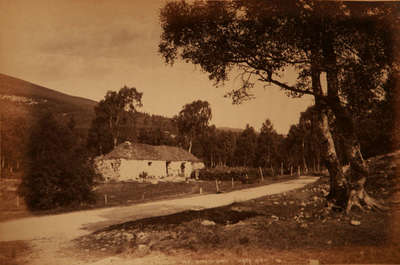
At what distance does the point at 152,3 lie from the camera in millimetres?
8023

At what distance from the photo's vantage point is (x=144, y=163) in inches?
1396

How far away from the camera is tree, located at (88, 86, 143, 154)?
10156 millimetres

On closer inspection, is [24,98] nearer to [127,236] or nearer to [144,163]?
[127,236]

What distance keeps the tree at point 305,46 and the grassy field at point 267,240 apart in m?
1.45

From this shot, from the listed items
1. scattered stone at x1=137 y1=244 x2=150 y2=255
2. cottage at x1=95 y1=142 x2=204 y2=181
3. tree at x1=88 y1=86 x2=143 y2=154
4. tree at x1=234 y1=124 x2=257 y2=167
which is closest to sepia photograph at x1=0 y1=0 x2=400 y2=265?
scattered stone at x1=137 y1=244 x2=150 y2=255

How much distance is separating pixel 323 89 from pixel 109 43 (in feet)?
26.0

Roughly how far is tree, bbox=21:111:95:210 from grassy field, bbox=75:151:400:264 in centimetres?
495

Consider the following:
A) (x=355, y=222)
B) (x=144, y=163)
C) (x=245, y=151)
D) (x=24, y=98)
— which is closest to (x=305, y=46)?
(x=355, y=222)

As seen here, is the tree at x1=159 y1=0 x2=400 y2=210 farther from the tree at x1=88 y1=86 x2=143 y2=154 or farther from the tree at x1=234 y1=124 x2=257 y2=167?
the tree at x1=234 y1=124 x2=257 y2=167

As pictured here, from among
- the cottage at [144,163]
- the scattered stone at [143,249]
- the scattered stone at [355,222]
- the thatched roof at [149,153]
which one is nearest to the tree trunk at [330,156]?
the scattered stone at [355,222]

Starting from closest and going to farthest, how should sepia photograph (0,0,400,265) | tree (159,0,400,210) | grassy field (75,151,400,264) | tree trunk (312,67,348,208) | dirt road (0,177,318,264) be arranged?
grassy field (75,151,400,264) < dirt road (0,177,318,264) < sepia photograph (0,0,400,265) < tree (159,0,400,210) < tree trunk (312,67,348,208)

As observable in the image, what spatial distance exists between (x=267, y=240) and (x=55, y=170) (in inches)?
399

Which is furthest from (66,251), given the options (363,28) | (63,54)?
(363,28)

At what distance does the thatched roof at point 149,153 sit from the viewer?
30.3 metres
